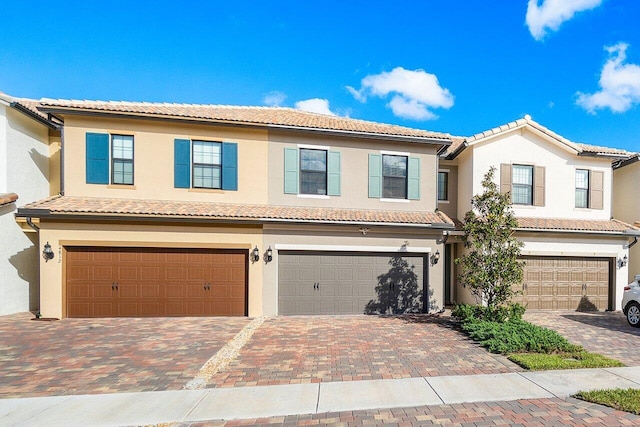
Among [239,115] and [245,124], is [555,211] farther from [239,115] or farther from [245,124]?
[239,115]

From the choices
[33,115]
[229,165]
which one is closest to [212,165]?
[229,165]

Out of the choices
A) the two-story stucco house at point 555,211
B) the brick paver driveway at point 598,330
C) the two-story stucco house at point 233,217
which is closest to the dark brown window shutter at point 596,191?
the two-story stucco house at point 555,211

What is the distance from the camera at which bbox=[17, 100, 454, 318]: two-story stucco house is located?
9.92 m

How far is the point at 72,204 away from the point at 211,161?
4.48m

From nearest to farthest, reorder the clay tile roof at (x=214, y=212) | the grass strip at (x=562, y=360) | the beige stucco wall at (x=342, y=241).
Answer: the grass strip at (x=562, y=360), the clay tile roof at (x=214, y=212), the beige stucco wall at (x=342, y=241)

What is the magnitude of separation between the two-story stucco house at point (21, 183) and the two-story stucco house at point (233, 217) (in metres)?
1.17

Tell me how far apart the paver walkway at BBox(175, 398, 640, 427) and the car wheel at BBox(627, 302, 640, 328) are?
7.58 meters

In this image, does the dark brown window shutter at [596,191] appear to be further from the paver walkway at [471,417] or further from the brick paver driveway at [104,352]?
Answer: the brick paver driveway at [104,352]

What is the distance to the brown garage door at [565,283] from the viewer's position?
469 inches


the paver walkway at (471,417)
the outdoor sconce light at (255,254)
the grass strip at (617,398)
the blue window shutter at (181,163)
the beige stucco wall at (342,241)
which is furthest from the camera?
the blue window shutter at (181,163)

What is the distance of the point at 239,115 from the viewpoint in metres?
11.6

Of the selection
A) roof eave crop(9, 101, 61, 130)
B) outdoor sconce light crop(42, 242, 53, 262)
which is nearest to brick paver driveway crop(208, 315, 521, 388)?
outdoor sconce light crop(42, 242, 53, 262)

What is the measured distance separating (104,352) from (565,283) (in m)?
15.5

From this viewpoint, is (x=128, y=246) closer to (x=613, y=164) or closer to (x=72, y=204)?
(x=72, y=204)
